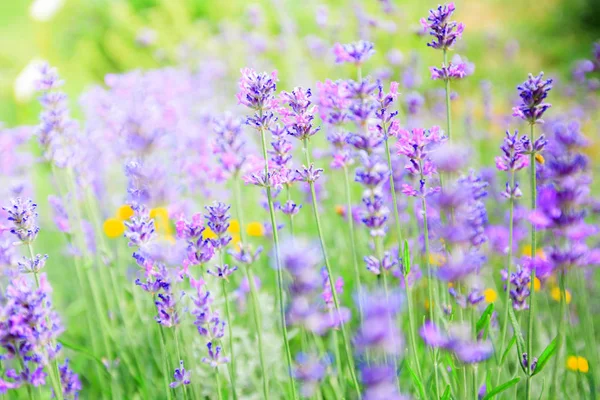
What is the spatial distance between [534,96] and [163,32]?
869cm

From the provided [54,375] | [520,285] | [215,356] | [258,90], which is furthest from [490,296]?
[54,375]

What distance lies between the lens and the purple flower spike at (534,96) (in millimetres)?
1487

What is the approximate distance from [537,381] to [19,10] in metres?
11.5

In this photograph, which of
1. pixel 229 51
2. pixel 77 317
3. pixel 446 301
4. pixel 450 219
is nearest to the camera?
pixel 450 219

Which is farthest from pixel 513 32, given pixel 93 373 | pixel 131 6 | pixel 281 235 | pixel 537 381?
pixel 93 373

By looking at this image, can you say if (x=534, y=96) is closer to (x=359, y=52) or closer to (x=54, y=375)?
(x=359, y=52)

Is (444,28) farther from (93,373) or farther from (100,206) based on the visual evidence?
(100,206)

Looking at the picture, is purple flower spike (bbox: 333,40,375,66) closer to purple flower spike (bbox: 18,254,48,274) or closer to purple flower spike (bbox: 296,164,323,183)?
purple flower spike (bbox: 296,164,323,183)

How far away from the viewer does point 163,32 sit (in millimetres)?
9273

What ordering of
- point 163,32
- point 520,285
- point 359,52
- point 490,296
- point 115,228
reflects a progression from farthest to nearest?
point 163,32 < point 115,228 < point 490,296 < point 520,285 < point 359,52

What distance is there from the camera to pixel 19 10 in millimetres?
10750

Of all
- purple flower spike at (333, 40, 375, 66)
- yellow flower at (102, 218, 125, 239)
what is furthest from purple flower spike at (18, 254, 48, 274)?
yellow flower at (102, 218, 125, 239)

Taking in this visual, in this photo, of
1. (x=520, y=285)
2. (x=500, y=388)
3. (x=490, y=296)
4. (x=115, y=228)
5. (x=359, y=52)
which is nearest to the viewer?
(x=500, y=388)

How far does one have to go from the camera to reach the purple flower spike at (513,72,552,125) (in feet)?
4.88
